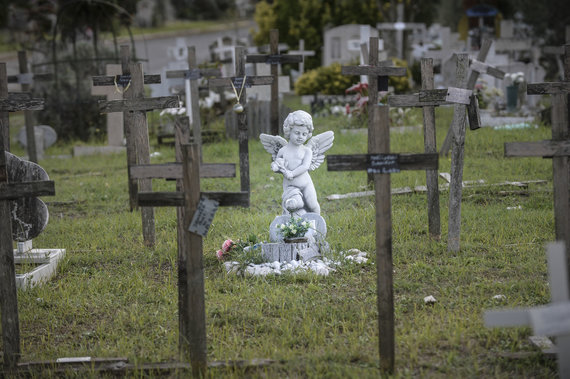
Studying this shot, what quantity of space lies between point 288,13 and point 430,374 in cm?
2319

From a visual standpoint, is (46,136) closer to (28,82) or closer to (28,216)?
(28,82)

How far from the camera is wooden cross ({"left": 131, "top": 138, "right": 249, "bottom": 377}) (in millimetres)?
4758

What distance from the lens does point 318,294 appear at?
6520 millimetres

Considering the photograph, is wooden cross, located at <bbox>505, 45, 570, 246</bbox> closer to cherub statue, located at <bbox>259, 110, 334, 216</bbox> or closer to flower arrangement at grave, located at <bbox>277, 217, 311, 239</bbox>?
flower arrangement at grave, located at <bbox>277, 217, 311, 239</bbox>

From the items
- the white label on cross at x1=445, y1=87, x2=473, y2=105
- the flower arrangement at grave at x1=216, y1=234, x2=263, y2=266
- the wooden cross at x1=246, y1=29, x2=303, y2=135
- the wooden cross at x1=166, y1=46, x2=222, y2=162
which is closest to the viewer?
the white label on cross at x1=445, y1=87, x2=473, y2=105

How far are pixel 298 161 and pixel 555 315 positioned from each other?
4.25 m

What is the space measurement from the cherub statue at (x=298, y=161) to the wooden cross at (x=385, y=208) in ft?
9.02

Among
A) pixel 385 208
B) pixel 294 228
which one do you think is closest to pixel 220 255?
→ pixel 294 228

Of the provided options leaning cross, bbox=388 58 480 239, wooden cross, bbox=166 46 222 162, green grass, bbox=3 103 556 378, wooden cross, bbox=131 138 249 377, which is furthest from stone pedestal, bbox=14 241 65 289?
wooden cross, bbox=166 46 222 162

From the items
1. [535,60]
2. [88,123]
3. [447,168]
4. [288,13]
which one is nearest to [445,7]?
[288,13]

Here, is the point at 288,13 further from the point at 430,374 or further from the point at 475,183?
the point at 430,374

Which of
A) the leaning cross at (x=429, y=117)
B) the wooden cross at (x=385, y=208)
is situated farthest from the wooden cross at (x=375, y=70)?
the wooden cross at (x=385, y=208)

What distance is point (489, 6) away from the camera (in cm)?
2712

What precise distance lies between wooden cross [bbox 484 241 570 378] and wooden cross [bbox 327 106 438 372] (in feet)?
3.47
